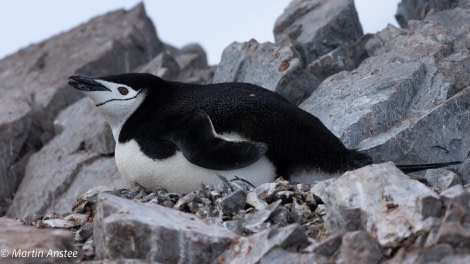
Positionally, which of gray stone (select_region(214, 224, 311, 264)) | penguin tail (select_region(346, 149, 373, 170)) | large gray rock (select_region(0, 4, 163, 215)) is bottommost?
large gray rock (select_region(0, 4, 163, 215))

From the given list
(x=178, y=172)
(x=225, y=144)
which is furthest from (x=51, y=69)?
(x=225, y=144)

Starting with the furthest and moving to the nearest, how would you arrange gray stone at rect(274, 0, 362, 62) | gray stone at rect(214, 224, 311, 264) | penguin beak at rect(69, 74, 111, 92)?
gray stone at rect(274, 0, 362, 62) < penguin beak at rect(69, 74, 111, 92) < gray stone at rect(214, 224, 311, 264)

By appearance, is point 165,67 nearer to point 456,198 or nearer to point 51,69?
point 51,69

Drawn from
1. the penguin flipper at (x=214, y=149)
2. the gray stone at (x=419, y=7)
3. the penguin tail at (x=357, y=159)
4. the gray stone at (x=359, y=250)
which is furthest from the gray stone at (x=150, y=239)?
the gray stone at (x=419, y=7)

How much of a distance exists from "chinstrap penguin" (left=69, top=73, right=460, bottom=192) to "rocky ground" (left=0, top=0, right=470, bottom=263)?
243mm

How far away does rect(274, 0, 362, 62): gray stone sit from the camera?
9305mm

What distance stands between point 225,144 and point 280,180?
1.56 ft

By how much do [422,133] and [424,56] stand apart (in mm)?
1274

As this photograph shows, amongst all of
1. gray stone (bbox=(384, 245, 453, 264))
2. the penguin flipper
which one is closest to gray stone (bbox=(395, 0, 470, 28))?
the penguin flipper

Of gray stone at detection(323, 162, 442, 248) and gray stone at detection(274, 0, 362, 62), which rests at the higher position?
gray stone at detection(323, 162, 442, 248)

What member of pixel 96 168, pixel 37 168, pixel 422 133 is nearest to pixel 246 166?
pixel 422 133

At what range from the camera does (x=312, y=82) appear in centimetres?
821

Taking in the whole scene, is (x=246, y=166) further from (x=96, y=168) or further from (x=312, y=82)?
(x=96, y=168)

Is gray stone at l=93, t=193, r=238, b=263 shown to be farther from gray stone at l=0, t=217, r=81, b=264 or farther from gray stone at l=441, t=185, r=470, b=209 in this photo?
gray stone at l=441, t=185, r=470, b=209
